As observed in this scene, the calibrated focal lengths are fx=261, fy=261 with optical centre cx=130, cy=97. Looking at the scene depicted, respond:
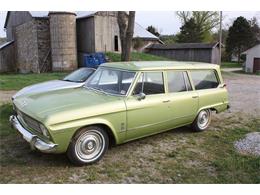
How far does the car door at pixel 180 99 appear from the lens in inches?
215

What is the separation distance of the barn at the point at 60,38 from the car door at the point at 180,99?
17.7 metres

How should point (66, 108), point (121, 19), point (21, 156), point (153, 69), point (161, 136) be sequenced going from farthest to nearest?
point (121, 19) → point (161, 136) → point (153, 69) → point (21, 156) → point (66, 108)

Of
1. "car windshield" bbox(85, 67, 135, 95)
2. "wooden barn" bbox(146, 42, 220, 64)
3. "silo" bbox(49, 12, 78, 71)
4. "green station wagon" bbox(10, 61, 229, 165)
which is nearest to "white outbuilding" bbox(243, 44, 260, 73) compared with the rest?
"wooden barn" bbox(146, 42, 220, 64)

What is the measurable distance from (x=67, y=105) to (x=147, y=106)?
4.97 feet

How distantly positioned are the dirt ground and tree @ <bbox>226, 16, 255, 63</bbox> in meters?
41.9

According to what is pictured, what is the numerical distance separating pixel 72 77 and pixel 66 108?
14.9ft

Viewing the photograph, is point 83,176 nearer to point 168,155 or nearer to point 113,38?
point 168,155

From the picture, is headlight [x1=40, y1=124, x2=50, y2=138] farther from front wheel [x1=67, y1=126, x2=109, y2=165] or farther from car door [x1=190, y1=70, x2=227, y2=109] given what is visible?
car door [x1=190, y1=70, x2=227, y2=109]

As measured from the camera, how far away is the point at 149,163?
450 centimetres

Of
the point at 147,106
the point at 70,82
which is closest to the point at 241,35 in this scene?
the point at 70,82

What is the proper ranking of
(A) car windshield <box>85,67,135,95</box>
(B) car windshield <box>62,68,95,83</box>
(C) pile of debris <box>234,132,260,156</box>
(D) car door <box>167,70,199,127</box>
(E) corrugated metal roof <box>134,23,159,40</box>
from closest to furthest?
(A) car windshield <box>85,67,135,95</box> → (C) pile of debris <box>234,132,260,156</box> → (D) car door <box>167,70,199,127</box> → (B) car windshield <box>62,68,95,83</box> → (E) corrugated metal roof <box>134,23,159,40</box>

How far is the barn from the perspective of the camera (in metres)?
21.9
